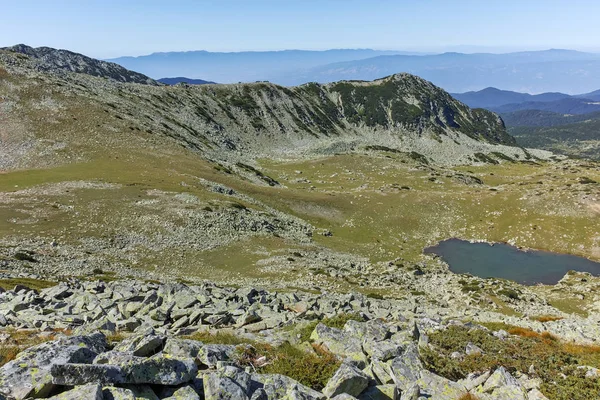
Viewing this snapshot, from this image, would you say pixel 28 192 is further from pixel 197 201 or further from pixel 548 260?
pixel 548 260

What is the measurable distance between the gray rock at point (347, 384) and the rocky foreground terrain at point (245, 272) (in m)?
0.05

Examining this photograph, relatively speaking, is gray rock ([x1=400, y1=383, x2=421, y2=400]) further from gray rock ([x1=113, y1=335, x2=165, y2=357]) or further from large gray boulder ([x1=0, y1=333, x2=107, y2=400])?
large gray boulder ([x1=0, y1=333, x2=107, y2=400])

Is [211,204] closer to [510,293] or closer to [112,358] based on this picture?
[510,293]

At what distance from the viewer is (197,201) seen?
6019 centimetres

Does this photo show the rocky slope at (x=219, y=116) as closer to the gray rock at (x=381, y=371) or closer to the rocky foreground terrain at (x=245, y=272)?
the rocky foreground terrain at (x=245, y=272)

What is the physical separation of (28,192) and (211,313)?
157 feet

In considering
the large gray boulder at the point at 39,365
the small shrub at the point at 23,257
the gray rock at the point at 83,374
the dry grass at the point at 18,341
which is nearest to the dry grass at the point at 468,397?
the gray rock at the point at 83,374

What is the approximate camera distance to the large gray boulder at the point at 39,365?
9.27m

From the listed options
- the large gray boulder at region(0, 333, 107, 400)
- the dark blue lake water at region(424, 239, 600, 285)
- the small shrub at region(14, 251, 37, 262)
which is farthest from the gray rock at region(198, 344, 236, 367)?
the dark blue lake water at region(424, 239, 600, 285)

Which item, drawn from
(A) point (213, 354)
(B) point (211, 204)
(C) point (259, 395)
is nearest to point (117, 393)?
(C) point (259, 395)

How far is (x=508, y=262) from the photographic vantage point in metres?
65.9

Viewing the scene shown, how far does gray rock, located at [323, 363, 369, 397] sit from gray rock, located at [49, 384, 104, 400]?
20.9 ft

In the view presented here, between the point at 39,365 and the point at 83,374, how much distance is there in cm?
Result: 178

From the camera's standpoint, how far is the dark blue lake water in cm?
6066
